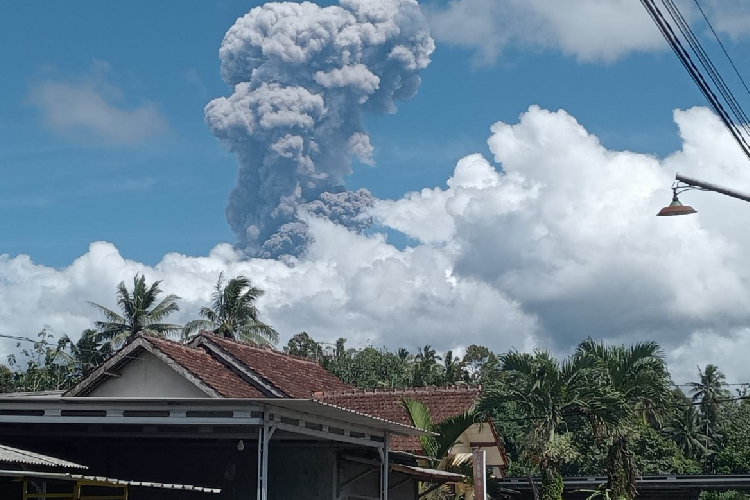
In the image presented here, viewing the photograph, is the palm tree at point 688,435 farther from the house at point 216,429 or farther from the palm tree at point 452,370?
the house at point 216,429

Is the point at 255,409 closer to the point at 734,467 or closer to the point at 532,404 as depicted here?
the point at 532,404

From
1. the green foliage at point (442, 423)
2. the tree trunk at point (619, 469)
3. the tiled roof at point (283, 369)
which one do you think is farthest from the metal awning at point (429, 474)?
the tiled roof at point (283, 369)

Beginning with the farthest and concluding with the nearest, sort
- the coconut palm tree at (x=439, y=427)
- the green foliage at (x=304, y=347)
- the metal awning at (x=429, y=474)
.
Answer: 1. the green foliage at (x=304, y=347)
2. the coconut palm tree at (x=439, y=427)
3. the metal awning at (x=429, y=474)

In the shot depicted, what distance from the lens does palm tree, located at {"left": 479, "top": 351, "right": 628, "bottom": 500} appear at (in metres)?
21.9

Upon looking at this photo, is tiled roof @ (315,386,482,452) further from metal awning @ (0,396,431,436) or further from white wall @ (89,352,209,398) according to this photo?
metal awning @ (0,396,431,436)

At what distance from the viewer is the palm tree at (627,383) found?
901 inches

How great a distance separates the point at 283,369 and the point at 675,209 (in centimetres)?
1597

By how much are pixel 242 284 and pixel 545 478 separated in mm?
32904

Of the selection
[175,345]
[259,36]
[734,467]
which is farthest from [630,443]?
[259,36]

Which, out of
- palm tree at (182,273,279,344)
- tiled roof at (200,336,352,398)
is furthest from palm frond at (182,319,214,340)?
tiled roof at (200,336,352,398)

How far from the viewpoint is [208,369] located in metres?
24.0

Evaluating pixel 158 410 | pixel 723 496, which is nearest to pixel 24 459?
pixel 158 410

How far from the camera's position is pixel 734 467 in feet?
166

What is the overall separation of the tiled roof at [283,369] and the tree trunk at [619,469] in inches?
314
